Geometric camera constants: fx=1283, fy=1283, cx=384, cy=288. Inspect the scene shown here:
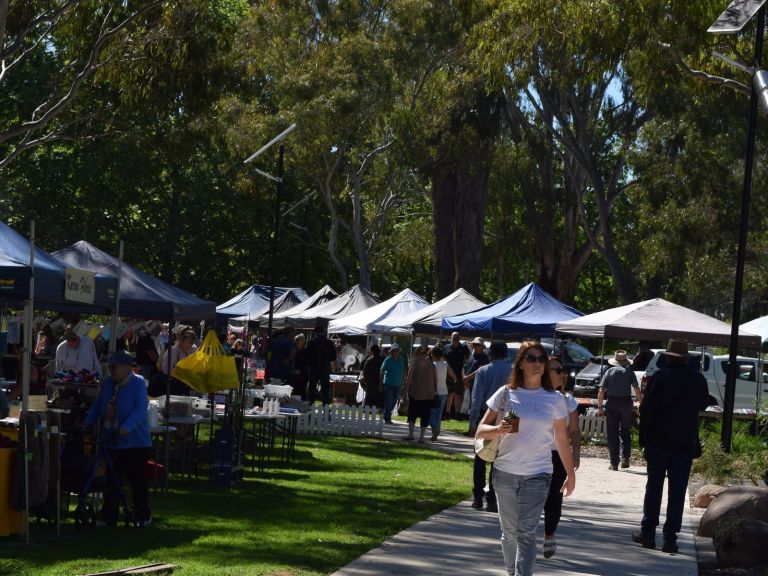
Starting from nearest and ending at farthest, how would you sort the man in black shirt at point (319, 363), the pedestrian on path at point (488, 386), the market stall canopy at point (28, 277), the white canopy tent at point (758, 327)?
1. the market stall canopy at point (28, 277)
2. the pedestrian on path at point (488, 386)
3. the white canopy tent at point (758, 327)
4. the man in black shirt at point (319, 363)

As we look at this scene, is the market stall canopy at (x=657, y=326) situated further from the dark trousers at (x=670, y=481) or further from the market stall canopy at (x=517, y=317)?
the dark trousers at (x=670, y=481)

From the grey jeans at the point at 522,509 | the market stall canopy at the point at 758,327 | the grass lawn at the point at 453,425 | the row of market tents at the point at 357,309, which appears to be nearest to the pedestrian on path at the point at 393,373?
the grass lawn at the point at 453,425

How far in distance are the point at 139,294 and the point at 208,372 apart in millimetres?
2462

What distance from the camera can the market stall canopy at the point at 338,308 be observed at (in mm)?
32938

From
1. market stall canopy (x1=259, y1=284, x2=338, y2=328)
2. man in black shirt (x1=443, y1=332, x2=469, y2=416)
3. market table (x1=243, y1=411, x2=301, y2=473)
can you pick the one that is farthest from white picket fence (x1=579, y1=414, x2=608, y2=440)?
market stall canopy (x1=259, y1=284, x2=338, y2=328)

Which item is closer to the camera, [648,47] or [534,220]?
[648,47]

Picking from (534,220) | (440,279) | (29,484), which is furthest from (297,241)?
(29,484)

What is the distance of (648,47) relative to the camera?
17453mm

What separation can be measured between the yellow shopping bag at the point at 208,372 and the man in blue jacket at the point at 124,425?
3.09 meters

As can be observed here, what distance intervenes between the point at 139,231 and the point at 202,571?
1685 inches

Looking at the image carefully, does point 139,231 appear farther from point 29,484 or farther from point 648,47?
point 29,484

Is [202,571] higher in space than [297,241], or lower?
lower

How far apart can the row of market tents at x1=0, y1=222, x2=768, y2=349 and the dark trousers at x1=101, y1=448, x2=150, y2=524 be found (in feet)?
4.98

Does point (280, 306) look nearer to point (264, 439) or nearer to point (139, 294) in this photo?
point (264, 439)
